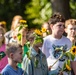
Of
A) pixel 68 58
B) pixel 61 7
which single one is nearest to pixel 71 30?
pixel 68 58

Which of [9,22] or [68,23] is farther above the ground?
[68,23]

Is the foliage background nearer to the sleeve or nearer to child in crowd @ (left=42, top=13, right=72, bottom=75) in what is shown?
child in crowd @ (left=42, top=13, right=72, bottom=75)

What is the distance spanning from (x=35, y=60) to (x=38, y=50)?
0.19 m

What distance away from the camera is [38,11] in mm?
20719

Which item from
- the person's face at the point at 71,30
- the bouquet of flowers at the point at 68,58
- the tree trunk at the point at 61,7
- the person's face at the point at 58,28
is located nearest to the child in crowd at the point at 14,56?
the bouquet of flowers at the point at 68,58

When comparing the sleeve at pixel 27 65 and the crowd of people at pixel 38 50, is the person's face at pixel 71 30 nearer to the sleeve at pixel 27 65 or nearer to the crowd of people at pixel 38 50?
the crowd of people at pixel 38 50

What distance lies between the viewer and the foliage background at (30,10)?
20.1 meters

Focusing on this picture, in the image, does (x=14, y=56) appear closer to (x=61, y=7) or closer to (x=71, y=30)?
(x=71, y=30)

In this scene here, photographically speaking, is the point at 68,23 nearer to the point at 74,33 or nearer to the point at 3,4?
the point at 74,33

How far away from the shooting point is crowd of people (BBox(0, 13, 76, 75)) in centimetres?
853

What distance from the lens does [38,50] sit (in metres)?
9.20

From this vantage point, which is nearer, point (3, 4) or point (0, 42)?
point (0, 42)

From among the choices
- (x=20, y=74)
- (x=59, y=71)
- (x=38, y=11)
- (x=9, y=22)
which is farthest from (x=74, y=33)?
(x=9, y=22)

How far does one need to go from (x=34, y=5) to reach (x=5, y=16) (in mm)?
2045
